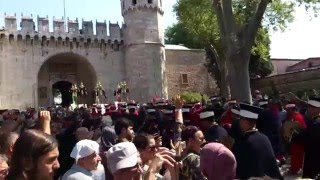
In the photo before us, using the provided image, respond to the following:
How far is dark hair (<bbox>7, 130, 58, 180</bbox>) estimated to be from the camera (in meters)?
2.14

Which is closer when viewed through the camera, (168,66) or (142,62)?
(142,62)

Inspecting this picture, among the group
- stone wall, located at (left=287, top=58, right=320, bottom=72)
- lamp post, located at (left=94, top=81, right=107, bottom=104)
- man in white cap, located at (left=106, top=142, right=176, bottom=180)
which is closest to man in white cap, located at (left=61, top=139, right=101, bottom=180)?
man in white cap, located at (left=106, top=142, right=176, bottom=180)

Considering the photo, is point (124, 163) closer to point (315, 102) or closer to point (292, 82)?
point (315, 102)

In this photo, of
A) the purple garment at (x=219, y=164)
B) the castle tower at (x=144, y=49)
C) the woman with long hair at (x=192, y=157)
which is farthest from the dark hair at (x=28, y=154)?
the castle tower at (x=144, y=49)

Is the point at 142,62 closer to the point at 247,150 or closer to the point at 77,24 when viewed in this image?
the point at 77,24

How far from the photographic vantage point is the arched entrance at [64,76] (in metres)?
33.2

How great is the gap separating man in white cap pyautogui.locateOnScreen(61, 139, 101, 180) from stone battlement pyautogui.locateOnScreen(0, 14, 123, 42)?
96.7ft

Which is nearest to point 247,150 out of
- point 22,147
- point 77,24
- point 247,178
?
point 247,178

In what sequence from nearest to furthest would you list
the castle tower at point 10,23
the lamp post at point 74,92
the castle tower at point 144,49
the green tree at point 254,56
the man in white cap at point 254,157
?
1. the man in white cap at point 254,157
2. the green tree at point 254,56
3. the lamp post at point 74,92
4. the castle tower at point 10,23
5. the castle tower at point 144,49

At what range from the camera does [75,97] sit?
32.5 m

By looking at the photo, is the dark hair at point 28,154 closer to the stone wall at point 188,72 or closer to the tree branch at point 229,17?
the tree branch at point 229,17

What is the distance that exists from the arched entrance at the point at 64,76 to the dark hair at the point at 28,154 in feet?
102

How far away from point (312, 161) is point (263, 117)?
3920 mm

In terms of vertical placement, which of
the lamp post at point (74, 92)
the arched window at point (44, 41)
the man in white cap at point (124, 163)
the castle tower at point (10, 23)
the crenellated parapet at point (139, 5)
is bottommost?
the man in white cap at point (124, 163)
